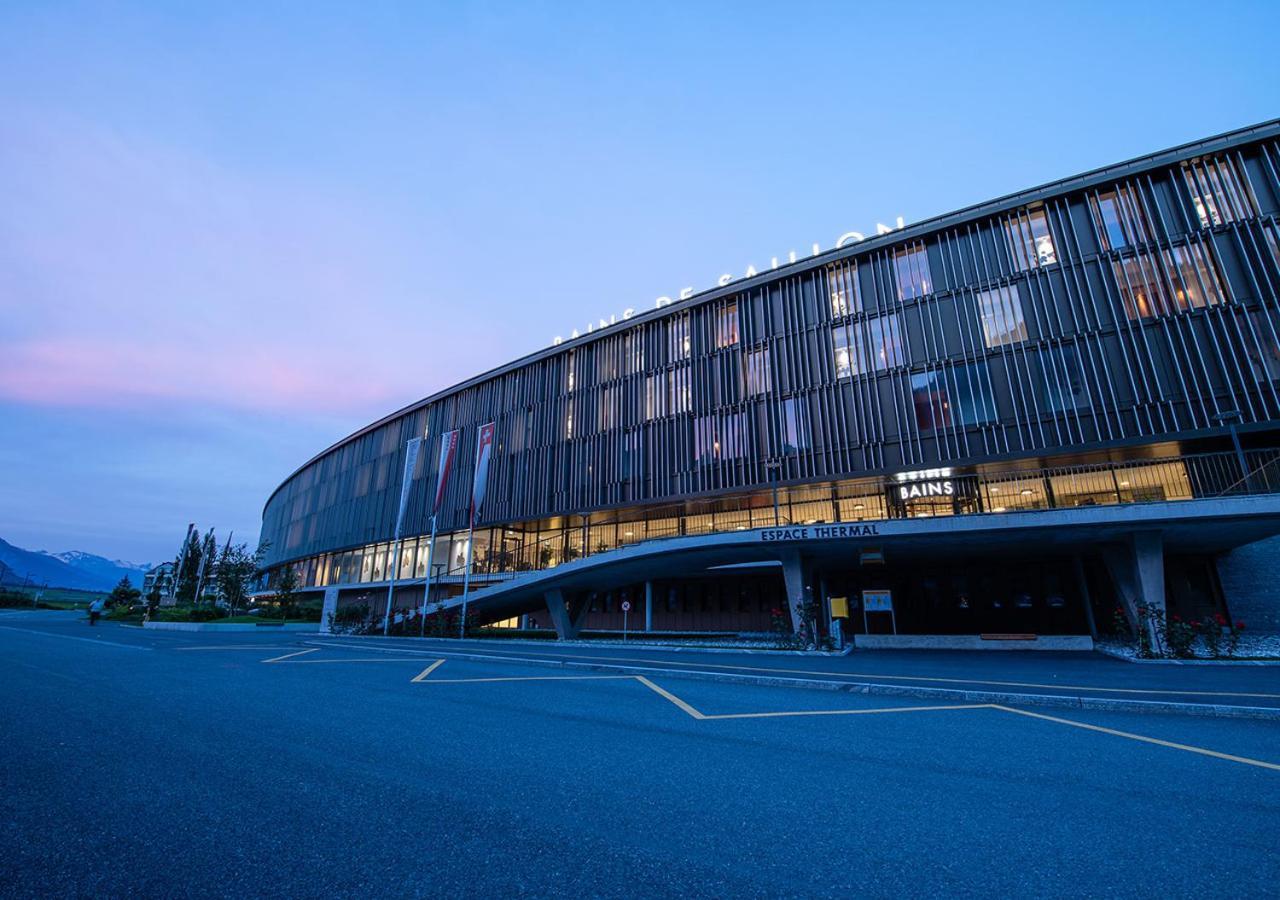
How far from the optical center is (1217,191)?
29.1 meters

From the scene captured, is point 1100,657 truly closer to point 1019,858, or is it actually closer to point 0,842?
point 1019,858

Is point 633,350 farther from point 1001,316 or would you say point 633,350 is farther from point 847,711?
point 847,711

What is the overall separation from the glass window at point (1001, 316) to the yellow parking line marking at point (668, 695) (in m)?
30.0

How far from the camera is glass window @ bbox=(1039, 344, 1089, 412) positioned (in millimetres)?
28719

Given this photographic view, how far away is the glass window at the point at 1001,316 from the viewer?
30.9 metres

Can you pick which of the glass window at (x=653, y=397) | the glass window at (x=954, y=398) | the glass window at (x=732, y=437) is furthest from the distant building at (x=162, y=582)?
the glass window at (x=954, y=398)

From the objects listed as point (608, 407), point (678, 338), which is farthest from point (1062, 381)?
point (608, 407)

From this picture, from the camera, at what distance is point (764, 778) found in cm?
511

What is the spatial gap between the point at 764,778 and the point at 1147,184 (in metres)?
41.8

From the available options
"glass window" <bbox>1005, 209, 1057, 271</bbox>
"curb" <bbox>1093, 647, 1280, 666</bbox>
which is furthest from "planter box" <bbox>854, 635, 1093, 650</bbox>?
"glass window" <bbox>1005, 209, 1057, 271</bbox>

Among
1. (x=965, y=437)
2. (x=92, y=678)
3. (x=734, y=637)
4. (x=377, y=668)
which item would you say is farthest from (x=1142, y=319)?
(x=92, y=678)

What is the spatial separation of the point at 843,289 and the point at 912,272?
4271mm

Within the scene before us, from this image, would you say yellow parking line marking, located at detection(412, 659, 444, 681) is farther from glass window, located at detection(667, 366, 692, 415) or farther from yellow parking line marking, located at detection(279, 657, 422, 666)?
glass window, located at detection(667, 366, 692, 415)

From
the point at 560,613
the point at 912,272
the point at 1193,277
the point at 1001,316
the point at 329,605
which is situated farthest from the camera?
the point at 329,605
